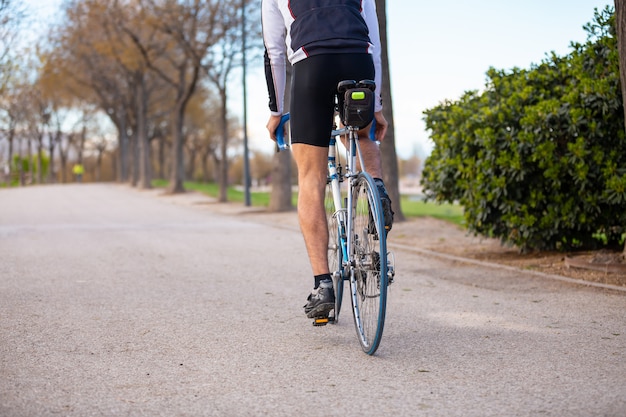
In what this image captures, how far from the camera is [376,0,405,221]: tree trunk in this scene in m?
14.3

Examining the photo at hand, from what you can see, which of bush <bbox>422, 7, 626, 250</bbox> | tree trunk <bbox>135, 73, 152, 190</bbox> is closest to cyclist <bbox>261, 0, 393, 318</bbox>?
bush <bbox>422, 7, 626, 250</bbox>

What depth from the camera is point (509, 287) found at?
7.21 meters

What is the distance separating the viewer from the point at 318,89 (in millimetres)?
4562

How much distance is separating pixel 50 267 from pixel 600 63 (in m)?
5.89

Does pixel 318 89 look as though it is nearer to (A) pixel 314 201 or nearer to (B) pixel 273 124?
(B) pixel 273 124

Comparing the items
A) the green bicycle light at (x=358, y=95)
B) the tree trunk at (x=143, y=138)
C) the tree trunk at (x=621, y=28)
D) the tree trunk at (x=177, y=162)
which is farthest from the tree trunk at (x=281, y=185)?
the tree trunk at (x=143, y=138)

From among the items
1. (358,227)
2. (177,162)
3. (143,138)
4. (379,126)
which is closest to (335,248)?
(358,227)

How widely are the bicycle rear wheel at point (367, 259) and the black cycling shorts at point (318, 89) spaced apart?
360 mm

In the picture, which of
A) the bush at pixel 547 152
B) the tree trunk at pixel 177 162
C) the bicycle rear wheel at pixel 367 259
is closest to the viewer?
the bicycle rear wheel at pixel 367 259

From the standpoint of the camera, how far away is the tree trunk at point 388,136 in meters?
14.3

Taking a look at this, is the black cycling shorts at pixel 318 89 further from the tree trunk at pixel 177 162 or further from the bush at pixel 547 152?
the tree trunk at pixel 177 162

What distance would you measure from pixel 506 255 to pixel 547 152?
188cm

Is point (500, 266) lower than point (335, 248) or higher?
lower

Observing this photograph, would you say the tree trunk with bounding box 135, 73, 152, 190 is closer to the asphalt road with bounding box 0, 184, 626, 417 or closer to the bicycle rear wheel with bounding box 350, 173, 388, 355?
the asphalt road with bounding box 0, 184, 626, 417
